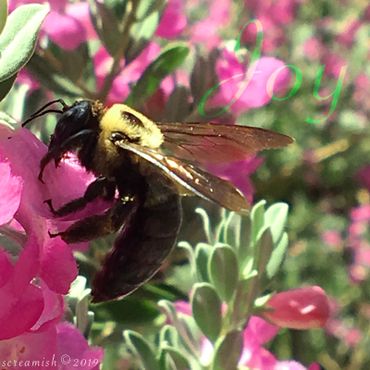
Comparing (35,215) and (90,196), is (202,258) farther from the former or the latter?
(35,215)

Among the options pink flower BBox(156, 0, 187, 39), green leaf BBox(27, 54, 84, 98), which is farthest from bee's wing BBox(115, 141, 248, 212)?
pink flower BBox(156, 0, 187, 39)

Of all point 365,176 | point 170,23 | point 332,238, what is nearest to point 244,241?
point 170,23

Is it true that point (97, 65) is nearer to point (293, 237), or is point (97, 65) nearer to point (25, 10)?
point (25, 10)

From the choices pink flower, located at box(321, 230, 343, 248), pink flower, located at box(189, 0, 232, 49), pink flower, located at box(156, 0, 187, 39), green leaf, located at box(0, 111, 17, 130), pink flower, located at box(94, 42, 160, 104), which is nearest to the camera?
green leaf, located at box(0, 111, 17, 130)

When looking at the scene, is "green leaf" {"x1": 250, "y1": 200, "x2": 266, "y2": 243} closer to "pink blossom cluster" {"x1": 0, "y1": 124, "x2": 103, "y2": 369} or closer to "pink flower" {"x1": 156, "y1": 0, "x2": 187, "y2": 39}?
"pink blossom cluster" {"x1": 0, "y1": 124, "x2": 103, "y2": 369}

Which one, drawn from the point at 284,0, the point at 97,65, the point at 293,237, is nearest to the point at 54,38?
the point at 97,65

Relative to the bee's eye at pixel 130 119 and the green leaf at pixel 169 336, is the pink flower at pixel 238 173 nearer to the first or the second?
the green leaf at pixel 169 336
